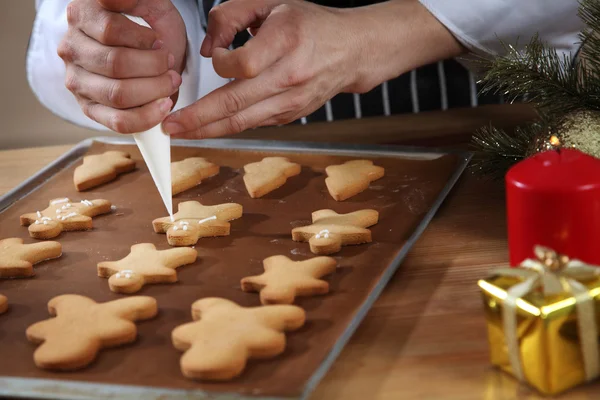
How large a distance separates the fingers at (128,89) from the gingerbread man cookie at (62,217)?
0.14 meters

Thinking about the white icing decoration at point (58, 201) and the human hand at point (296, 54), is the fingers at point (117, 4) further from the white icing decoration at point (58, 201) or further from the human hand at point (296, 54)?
the white icing decoration at point (58, 201)

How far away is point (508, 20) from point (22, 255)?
75 cm

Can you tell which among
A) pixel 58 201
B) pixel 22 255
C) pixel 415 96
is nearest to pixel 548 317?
pixel 22 255

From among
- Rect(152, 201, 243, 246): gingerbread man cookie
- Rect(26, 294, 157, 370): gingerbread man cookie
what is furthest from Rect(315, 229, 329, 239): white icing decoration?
Rect(26, 294, 157, 370): gingerbread man cookie

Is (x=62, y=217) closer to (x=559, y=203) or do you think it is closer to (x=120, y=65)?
(x=120, y=65)

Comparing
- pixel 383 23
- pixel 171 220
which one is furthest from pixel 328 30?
pixel 171 220

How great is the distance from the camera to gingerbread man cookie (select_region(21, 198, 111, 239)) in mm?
1036

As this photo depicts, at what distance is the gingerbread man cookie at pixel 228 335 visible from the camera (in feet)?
2.28

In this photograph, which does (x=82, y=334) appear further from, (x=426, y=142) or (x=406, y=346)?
(x=426, y=142)

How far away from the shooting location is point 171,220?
40.4 inches

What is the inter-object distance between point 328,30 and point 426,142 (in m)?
0.30

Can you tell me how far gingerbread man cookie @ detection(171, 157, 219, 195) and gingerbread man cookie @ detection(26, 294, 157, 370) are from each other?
0.34m

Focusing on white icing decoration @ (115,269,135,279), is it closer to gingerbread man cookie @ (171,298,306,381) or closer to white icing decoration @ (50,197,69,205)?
gingerbread man cookie @ (171,298,306,381)

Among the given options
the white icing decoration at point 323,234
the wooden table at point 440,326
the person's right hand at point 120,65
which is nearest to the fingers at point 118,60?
the person's right hand at point 120,65
